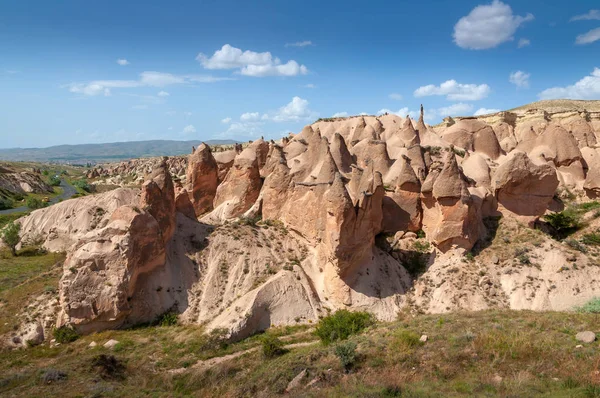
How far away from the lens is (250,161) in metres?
31.4

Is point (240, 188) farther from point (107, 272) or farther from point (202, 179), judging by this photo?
point (107, 272)

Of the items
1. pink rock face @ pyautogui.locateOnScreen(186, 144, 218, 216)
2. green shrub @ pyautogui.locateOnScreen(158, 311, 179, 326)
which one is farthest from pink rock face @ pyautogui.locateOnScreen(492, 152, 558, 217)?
pink rock face @ pyautogui.locateOnScreen(186, 144, 218, 216)

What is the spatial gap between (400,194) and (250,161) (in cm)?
1263

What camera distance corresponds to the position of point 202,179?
34344mm

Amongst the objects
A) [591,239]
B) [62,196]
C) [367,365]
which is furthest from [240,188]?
[62,196]

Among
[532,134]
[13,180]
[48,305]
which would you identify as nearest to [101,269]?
[48,305]

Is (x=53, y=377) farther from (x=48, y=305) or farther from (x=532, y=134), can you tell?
(x=532, y=134)

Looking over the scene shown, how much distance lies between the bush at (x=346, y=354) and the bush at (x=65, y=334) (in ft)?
38.6

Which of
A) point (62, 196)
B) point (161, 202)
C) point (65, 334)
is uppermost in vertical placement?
point (161, 202)

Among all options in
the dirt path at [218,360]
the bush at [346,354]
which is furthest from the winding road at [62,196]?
the bush at [346,354]

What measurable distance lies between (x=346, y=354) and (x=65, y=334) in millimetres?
12515

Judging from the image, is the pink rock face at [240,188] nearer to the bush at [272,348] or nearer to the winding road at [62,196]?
the bush at [272,348]

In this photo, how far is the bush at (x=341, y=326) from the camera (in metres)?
16.0

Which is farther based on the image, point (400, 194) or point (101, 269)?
point (400, 194)
